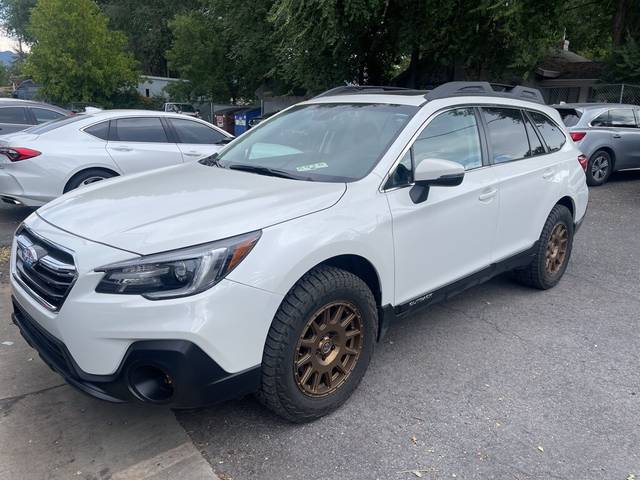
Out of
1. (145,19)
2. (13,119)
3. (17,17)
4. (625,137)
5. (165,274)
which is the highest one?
(17,17)

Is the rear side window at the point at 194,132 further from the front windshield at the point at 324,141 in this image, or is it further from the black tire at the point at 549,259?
the black tire at the point at 549,259

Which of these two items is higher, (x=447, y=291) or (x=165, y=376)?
(x=165, y=376)

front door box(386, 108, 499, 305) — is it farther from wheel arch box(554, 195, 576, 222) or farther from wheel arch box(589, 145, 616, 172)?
wheel arch box(589, 145, 616, 172)

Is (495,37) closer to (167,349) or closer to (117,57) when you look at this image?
(167,349)

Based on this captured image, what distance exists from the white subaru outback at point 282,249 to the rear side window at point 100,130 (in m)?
3.68

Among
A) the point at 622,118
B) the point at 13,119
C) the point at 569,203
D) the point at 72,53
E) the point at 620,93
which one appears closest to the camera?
the point at 569,203

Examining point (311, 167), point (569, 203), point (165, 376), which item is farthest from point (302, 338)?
point (569, 203)

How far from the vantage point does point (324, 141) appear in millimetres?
3779

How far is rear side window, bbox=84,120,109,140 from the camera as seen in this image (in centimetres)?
720

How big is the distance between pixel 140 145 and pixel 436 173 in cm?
526

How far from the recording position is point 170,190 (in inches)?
128

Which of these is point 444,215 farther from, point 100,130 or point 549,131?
point 100,130

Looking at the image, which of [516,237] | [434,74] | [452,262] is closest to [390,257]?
[452,262]

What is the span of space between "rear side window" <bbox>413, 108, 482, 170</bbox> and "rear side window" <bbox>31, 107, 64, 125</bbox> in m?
9.33
